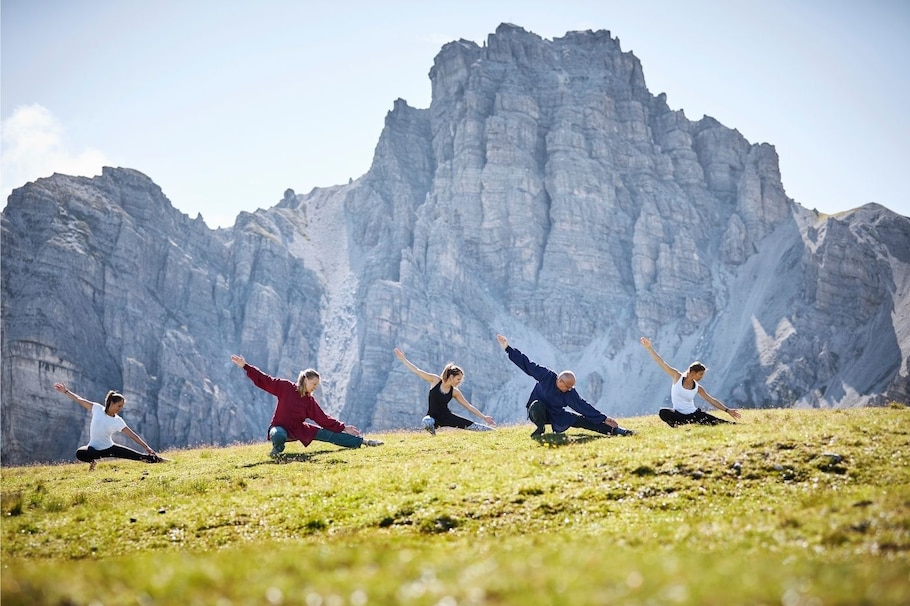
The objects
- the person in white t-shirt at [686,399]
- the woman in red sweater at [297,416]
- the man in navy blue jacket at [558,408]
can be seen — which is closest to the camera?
the man in navy blue jacket at [558,408]

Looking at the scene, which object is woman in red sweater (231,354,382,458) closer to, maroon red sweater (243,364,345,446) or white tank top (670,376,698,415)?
maroon red sweater (243,364,345,446)

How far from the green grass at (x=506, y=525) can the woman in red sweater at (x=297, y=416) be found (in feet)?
5.44

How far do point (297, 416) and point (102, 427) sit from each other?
7.67 metres

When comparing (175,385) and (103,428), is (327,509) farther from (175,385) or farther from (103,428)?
(175,385)

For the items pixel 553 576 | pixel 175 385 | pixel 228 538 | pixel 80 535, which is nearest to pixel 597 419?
pixel 228 538

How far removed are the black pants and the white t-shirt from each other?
70.5ft

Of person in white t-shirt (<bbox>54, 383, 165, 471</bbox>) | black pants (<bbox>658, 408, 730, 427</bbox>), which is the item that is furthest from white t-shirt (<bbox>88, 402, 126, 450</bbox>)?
black pants (<bbox>658, 408, 730, 427</bbox>)

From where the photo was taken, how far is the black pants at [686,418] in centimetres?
2672

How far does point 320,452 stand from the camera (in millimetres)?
27922

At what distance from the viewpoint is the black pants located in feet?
87.7

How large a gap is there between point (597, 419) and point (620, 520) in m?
13.1

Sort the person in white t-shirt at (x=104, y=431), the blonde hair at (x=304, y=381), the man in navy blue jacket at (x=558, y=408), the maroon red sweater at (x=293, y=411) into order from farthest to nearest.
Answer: the maroon red sweater at (x=293, y=411) < the blonde hair at (x=304, y=381) < the person in white t-shirt at (x=104, y=431) < the man in navy blue jacket at (x=558, y=408)

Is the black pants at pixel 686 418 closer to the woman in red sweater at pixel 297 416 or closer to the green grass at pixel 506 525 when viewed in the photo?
the green grass at pixel 506 525

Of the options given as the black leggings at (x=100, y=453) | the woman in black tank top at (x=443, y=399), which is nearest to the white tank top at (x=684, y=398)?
the woman in black tank top at (x=443, y=399)
